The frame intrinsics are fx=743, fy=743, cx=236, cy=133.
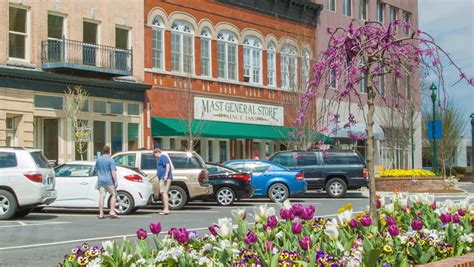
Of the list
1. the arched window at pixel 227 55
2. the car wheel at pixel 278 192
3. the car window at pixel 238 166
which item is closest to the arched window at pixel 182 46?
the arched window at pixel 227 55

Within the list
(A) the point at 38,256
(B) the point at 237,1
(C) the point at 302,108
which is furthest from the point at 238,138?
(C) the point at 302,108

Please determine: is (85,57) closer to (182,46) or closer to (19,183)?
(182,46)

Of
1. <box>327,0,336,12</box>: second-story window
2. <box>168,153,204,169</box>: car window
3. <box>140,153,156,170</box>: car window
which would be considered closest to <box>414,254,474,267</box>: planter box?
<box>168,153,204,169</box>: car window

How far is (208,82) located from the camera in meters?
36.1

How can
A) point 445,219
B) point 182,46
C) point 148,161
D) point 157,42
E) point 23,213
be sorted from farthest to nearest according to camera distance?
point 182,46 → point 157,42 → point 148,161 → point 23,213 → point 445,219

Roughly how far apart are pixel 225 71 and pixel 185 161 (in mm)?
15956

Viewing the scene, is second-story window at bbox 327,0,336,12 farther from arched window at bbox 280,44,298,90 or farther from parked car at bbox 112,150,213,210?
parked car at bbox 112,150,213,210

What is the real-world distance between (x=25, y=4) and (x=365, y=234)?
22.7 meters

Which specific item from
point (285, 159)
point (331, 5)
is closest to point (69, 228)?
point (285, 159)

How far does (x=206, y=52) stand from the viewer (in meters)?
36.4

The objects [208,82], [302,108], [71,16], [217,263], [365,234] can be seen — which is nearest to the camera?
[217,263]

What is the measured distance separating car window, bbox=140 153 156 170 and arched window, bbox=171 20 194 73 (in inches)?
496

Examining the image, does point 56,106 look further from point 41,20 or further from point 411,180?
point 411,180

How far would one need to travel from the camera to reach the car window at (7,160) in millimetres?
17817
